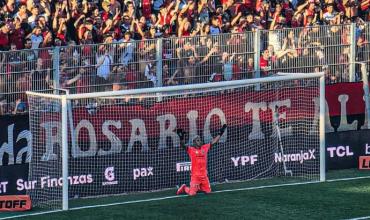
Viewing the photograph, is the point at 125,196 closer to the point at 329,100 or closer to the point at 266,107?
the point at 266,107

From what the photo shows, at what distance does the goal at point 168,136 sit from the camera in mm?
24359

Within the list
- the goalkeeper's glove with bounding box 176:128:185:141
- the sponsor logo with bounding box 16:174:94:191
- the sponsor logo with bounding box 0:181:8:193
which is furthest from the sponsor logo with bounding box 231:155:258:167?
the sponsor logo with bounding box 0:181:8:193

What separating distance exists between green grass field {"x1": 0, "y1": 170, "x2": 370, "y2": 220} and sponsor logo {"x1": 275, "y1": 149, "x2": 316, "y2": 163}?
1.28 metres

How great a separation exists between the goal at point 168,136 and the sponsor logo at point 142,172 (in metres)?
0.02

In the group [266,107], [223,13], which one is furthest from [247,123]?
[223,13]

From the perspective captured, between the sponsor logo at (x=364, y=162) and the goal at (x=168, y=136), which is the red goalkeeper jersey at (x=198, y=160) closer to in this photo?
the goal at (x=168, y=136)

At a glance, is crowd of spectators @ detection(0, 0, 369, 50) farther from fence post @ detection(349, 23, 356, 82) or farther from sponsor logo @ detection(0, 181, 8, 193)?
sponsor logo @ detection(0, 181, 8, 193)

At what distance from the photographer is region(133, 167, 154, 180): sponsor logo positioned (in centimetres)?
2555

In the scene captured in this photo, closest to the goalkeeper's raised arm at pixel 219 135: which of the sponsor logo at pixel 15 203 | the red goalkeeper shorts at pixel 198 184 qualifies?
the red goalkeeper shorts at pixel 198 184

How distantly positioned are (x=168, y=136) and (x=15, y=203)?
14.1 feet

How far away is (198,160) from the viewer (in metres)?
24.6

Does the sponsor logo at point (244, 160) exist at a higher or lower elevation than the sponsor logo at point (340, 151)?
lower

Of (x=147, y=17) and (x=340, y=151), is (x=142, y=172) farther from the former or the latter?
(x=147, y=17)

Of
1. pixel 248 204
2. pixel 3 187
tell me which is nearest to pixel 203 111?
pixel 248 204
